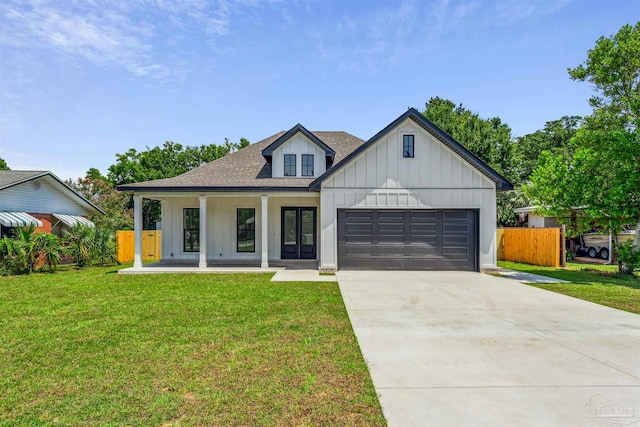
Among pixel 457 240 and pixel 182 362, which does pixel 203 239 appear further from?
pixel 457 240

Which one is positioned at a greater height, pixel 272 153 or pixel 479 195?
pixel 272 153

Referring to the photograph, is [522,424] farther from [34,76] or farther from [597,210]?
[34,76]

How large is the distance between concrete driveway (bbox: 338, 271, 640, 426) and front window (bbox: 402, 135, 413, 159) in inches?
226

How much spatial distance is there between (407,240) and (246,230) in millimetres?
7095

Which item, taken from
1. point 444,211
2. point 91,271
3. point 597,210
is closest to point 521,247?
point 597,210

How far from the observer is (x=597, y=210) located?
37.2 ft

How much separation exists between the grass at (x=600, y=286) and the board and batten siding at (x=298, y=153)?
348 inches

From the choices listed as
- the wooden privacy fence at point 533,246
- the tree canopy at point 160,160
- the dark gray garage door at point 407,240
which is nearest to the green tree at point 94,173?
the tree canopy at point 160,160

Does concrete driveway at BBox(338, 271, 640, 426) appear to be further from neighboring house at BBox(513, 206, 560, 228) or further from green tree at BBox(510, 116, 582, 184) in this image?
green tree at BBox(510, 116, 582, 184)

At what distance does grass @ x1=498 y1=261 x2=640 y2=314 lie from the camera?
8.00m

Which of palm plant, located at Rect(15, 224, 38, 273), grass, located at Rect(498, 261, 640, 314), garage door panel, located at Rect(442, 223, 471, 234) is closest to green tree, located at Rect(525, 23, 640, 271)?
grass, located at Rect(498, 261, 640, 314)

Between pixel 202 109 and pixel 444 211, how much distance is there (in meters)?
14.4

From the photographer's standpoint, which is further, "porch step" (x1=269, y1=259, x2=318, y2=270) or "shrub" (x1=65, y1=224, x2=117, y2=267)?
"shrub" (x1=65, y1=224, x2=117, y2=267)

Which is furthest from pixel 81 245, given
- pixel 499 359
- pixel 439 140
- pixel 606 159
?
pixel 606 159
